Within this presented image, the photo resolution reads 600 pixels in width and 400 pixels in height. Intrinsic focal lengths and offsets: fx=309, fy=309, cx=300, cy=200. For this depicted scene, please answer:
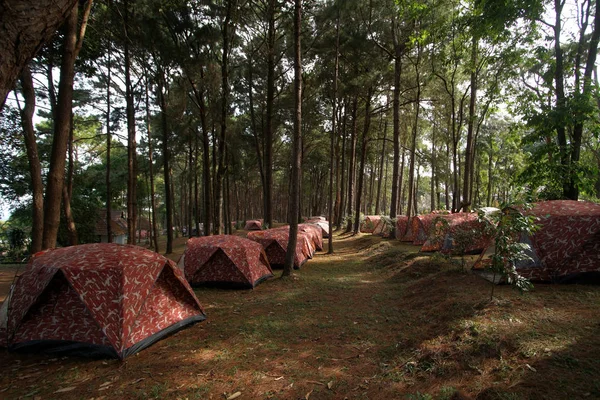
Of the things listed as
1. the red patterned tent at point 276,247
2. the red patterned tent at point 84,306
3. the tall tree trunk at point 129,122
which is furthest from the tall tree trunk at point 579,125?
the tall tree trunk at point 129,122

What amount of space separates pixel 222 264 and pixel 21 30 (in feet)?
23.9

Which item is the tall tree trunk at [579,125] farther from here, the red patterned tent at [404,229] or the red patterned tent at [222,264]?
the red patterned tent at [222,264]

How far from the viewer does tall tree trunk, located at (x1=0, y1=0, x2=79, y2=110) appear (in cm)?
148

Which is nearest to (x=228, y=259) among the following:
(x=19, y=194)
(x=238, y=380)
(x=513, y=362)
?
(x=238, y=380)

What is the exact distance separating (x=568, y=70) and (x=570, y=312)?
353 inches

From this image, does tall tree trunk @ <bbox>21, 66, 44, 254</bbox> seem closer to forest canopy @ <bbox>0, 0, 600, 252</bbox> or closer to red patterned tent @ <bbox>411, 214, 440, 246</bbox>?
forest canopy @ <bbox>0, 0, 600, 252</bbox>

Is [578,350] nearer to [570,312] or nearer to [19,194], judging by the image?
[570,312]

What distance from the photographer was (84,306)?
4.47 meters

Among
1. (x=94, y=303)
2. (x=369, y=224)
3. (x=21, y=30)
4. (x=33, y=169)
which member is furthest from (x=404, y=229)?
(x=21, y=30)

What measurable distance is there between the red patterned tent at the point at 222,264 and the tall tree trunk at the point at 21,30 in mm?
6880

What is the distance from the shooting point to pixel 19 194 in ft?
55.4

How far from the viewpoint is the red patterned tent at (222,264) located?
323 inches

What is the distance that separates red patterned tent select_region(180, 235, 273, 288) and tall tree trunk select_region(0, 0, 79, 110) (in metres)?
6.88

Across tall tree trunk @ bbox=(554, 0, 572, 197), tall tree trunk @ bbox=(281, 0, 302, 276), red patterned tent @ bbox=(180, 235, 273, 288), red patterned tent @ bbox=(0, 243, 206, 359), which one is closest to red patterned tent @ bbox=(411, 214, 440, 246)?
tall tree trunk @ bbox=(554, 0, 572, 197)
